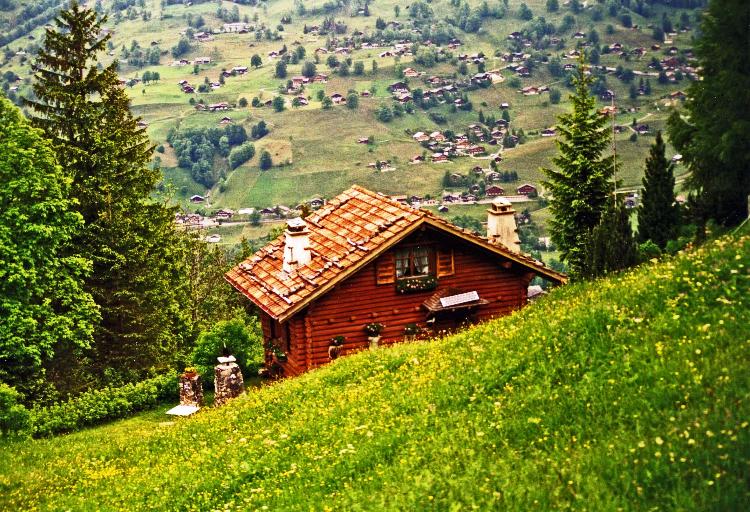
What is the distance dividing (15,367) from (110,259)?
8.46 m

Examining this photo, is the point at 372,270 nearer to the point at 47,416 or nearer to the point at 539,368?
the point at 47,416

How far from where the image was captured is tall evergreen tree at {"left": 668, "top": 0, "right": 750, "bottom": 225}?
52.1m

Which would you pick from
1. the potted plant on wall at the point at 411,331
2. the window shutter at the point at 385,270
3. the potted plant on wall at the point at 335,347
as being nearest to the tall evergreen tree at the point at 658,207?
the potted plant on wall at the point at 411,331

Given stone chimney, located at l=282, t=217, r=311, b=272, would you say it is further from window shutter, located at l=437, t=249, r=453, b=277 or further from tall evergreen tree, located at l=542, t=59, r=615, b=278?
tall evergreen tree, located at l=542, t=59, r=615, b=278

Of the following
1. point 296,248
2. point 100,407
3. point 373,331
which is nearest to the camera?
point 373,331

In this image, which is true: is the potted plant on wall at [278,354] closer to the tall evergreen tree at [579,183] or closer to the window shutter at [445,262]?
the window shutter at [445,262]

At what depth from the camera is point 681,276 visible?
1622cm

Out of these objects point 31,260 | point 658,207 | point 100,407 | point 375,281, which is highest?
point 31,260

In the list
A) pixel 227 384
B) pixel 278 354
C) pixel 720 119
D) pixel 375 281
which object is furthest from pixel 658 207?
pixel 227 384

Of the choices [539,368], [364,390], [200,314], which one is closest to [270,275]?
[364,390]

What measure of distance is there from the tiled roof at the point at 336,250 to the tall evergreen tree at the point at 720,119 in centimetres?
2333

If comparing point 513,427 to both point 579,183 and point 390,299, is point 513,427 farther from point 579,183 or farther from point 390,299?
point 579,183

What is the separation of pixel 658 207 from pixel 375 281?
120ft

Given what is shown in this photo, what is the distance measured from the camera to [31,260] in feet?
124
